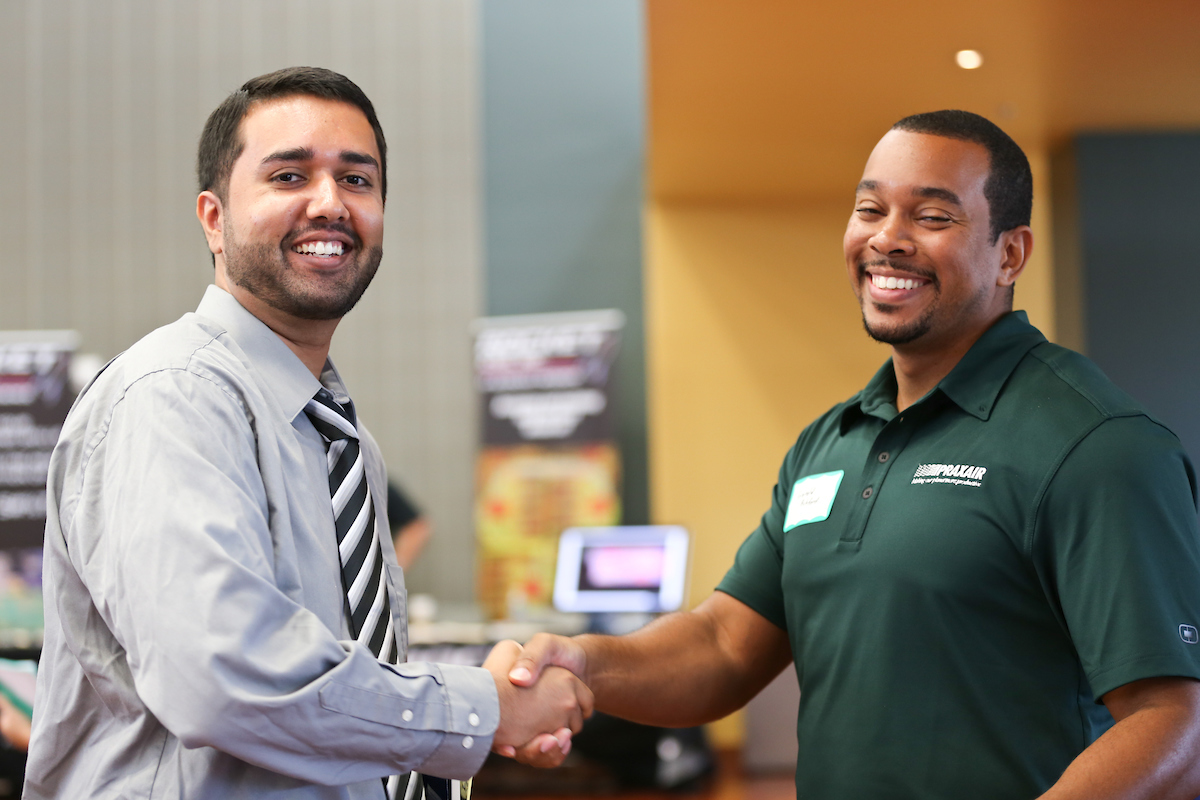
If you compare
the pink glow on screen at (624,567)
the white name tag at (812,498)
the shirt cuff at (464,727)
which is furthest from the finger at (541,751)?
the pink glow on screen at (624,567)

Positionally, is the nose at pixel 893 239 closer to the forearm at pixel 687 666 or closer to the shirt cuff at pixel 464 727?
the forearm at pixel 687 666

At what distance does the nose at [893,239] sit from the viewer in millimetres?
1905

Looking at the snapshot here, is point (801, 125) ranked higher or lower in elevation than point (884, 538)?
higher

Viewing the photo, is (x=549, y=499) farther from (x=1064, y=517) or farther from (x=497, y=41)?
(x=1064, y=517)

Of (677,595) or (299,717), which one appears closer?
(299,717)

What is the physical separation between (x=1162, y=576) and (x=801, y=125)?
12.3 feet

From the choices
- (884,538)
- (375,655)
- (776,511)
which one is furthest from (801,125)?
(375,655)

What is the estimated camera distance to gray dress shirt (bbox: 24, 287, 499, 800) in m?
1.25

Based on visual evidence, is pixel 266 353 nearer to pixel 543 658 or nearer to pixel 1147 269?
pixel 543 658

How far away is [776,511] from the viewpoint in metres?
2.13

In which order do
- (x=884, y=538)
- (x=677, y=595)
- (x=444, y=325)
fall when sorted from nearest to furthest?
(x=884, y=538)
(x=677, y=595)
(x=444, y=325)

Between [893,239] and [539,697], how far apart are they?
1.01 meters

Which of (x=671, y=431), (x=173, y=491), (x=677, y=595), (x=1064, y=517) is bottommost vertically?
(x=677, y=595)

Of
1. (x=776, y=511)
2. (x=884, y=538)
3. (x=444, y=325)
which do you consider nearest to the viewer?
(x=884, y=538)
